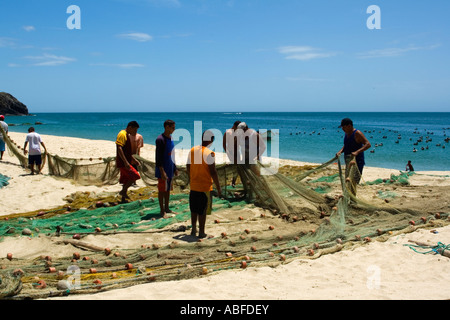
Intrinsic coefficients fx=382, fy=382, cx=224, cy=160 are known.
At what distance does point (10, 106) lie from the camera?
8069 cm

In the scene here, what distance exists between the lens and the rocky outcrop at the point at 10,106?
77.4m

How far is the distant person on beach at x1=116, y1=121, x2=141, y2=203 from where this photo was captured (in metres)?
7.31

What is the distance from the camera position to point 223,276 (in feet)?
13.4

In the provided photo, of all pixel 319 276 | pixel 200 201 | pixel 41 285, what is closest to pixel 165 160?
pixel 200 201

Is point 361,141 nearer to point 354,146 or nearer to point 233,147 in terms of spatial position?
point 354,146

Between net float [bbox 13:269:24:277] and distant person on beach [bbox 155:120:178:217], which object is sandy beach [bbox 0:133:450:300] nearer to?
net float [bbox 13:269:24:277]

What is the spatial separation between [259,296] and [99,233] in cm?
296

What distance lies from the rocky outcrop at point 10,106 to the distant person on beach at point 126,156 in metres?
79.8

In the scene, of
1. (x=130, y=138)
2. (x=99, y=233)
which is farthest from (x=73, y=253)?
(x=130, y=138)

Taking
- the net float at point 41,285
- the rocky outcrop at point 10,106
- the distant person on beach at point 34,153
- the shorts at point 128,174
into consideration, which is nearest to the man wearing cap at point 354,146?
the shorts at point 128,174

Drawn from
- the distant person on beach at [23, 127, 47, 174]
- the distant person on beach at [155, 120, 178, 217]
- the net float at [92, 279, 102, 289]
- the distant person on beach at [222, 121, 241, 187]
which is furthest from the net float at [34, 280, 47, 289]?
the distant person on beach at [23, 127, 47, 174]
